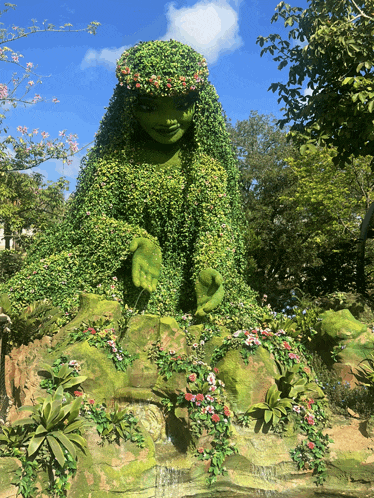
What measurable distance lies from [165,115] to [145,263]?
6.17 ft

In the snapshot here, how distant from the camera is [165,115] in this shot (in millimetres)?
5051

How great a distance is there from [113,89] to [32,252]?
8.78 ft

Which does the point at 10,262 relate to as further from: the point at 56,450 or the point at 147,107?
the point at 56,450

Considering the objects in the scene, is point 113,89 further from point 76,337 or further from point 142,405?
point 142,405

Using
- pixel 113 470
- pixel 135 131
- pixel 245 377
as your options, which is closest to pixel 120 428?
pixel 113 470

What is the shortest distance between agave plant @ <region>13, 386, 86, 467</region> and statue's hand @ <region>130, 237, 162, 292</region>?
5.47 ft

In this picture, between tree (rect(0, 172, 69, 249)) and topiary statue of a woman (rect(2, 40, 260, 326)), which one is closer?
topiary statue of a woman (rect(2, 40, 260, 326))

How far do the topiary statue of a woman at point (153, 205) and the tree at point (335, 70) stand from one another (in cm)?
159

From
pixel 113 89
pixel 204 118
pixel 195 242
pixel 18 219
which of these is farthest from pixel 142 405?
pixel 18 219

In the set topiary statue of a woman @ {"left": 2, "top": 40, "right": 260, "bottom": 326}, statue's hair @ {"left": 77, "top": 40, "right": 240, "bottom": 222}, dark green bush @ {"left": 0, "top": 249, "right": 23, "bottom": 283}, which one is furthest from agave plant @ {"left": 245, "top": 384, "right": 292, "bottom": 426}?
dark green bush @ {"left": 0, "top": 249, "right": 23, "bottom": 283}

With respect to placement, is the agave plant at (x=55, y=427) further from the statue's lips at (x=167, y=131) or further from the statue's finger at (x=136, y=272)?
the statue's lips at (x=167, y=131)

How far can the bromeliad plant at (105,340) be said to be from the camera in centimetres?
440

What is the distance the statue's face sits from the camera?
5.03 m

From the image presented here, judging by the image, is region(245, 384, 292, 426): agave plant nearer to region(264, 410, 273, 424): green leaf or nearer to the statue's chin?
region(264, 410, 273, 424): green leaf
